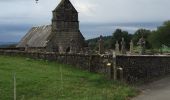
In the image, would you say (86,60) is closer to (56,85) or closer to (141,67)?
(141,67)

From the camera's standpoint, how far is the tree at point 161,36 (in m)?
130

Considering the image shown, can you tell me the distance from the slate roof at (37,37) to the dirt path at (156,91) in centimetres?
4782

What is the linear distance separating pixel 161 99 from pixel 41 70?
31.8 feet

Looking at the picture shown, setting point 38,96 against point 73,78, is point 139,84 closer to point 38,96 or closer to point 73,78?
point 73,78

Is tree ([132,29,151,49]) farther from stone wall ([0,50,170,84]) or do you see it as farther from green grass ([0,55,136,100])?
green grass ([0,55,136,100])

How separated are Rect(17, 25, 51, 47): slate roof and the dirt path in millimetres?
47816

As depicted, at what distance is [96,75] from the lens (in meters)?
32.1

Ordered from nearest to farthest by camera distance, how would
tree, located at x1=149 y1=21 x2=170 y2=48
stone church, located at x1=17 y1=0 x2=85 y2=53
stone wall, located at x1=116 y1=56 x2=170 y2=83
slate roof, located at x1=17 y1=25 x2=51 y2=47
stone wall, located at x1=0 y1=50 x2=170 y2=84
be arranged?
stone wall, located at x1=0 y1=50 x2=170 y2=84, stone wall, located at x1=116 y1=56 x2=170 y2=83, slate roof, located at x1=17 y1=25 x2=51 y2=47, stone church, located at x1=17 y1=0 x2=85 y2=53, tree, located at x1=149 y1=21 x2=170 y2=48

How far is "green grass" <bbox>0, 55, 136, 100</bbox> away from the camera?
24.3 meters

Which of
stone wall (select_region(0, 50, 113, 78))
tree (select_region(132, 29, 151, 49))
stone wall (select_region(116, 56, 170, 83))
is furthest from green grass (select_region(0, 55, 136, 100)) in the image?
tree (select_region(132, 29, 151, 49))

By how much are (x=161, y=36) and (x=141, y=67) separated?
100m

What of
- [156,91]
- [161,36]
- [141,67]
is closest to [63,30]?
[141,67]

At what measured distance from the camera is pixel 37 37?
278 ft

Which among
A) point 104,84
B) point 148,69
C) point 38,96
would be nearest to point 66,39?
point 148,69
